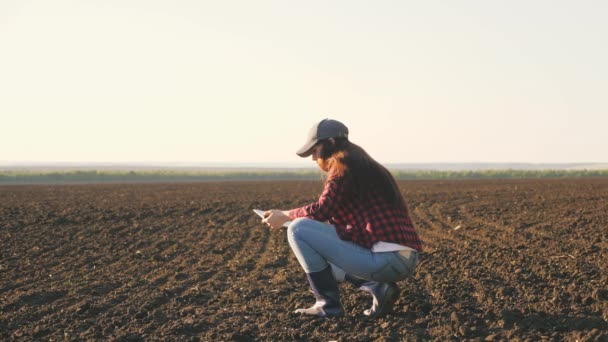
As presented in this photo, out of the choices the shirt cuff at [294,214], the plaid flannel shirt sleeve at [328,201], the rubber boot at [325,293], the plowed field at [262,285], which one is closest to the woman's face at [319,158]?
the plaid flannel shirt sleeve at [328,201]

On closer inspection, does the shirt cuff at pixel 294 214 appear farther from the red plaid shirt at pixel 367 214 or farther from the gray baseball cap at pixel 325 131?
the gray baseball cap at pixel 325 131

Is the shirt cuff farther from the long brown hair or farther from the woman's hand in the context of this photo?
the long brown hair

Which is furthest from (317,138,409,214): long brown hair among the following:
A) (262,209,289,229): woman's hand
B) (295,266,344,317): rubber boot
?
(295,266,344,317): rubber boot

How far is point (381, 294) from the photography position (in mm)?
5883

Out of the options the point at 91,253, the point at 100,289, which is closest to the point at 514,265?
the point at 100,289

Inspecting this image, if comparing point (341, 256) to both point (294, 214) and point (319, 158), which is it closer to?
point (294, 214)

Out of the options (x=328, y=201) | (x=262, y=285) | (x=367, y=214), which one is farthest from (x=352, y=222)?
(x=262, y=285)

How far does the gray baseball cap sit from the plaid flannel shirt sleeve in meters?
0.32

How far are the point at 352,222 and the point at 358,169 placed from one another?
0.49 metres

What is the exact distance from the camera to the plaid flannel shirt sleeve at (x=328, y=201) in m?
5.40

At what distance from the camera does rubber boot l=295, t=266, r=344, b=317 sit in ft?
19.3

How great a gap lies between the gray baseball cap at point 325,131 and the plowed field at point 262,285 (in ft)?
4.84

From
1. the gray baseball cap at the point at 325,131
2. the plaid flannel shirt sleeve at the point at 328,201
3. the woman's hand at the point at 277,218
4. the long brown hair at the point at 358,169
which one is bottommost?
the woman's hand at the point at 277,218

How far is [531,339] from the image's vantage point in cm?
523
